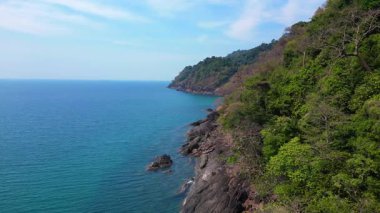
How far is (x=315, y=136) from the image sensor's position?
28062 millimetres

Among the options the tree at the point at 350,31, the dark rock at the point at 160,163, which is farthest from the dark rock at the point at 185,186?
the tree at the point at 350,31

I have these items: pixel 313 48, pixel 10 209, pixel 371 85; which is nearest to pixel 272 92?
pixel 313 48

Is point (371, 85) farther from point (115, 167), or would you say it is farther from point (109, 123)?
point (109, 123)

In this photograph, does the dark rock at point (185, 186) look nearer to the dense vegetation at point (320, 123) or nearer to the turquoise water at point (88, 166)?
the turquoise water at point (88, 166)

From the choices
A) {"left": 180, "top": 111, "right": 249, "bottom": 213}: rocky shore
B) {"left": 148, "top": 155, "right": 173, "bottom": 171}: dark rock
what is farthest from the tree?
{"left": 148, "top": 155, "right": 173, "bottom": 171}: dark rock

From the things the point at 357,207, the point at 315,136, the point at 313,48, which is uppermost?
the point at 313,48

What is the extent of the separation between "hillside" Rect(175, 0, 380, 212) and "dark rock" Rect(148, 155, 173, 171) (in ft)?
39.0

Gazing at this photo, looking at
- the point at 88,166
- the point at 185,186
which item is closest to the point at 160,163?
the point at 185,186

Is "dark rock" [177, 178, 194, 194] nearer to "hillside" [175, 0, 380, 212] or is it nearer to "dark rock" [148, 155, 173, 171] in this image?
"hillside" [175, 0, 380, 212]

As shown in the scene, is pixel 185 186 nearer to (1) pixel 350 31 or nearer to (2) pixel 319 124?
(2) pixel 319 124

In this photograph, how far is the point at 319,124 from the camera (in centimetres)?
2853

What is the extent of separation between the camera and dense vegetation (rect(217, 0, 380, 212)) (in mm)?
22930

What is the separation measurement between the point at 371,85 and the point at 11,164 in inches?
1835

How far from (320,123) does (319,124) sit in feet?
0.74
